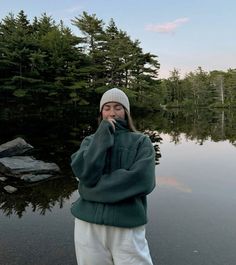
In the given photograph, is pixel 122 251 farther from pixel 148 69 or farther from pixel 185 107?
pixel 185 107

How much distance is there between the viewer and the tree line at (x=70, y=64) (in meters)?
24.9

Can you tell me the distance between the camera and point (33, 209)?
16.9ft

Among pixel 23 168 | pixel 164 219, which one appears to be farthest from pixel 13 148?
pixel 164 219

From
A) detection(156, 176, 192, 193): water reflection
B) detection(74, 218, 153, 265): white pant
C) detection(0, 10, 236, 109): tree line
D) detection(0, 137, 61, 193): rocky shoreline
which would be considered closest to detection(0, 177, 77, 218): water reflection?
detection(0, 137, 61, 193): rocky shoreline

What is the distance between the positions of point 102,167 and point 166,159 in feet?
27.5

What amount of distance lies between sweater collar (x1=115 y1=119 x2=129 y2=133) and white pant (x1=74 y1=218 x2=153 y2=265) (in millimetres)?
583

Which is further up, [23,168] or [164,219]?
[23,168]

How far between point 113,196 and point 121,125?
451 millimetres

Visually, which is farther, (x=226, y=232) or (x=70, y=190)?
(x=70, y=190)

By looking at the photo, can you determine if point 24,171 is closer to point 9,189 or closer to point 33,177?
point 33,177

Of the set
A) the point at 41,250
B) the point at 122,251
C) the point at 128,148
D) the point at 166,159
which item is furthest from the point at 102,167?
the point at 166,159

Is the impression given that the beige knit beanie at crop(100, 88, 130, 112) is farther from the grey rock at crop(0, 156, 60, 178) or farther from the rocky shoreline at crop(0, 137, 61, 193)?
the grey rock at crop(0, 156, 60, 178)

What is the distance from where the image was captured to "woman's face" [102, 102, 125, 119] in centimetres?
210

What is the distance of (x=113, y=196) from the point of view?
1859 millimetres
